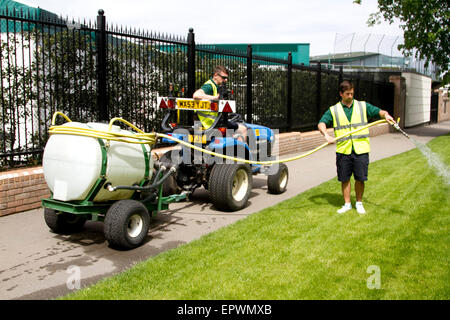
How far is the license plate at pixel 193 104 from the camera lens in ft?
23.3

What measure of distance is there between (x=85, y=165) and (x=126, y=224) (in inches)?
32.3

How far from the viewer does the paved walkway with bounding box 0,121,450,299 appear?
179 inches

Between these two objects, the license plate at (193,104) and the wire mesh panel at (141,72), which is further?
the wire mesh panel at (141,72)

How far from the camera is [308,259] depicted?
4.96 meters

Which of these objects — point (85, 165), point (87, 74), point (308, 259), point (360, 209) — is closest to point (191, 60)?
point (87, 74)

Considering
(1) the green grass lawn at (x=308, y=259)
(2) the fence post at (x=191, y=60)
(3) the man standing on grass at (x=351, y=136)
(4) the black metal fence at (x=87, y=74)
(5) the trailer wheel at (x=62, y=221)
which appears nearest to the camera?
(1) the green grass lawn at (x=308, y=259)

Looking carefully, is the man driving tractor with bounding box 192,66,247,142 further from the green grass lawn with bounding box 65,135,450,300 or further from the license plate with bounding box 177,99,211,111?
the green grass lawn with bounding box 65,135,450,300

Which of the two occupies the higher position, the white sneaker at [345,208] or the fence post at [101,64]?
the fence post at [101,64]

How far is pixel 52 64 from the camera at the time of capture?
26.6 ft

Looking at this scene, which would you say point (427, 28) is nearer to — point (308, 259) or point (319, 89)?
point (319, 89)

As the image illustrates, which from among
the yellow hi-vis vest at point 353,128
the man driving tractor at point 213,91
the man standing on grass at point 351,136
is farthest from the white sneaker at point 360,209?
the man driving tractor at point 213,91

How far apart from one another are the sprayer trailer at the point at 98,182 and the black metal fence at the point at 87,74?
6.74ft

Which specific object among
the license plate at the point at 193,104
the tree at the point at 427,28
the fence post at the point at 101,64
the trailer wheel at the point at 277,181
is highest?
the tree at the point at 427,28

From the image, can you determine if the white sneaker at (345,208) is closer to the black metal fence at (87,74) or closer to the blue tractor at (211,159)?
the blue tractor at (211,159)
